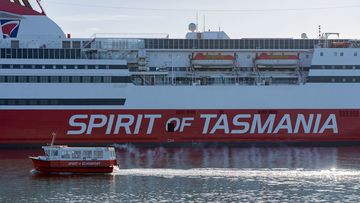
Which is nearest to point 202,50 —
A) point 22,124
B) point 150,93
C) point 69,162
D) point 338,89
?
point 150,93

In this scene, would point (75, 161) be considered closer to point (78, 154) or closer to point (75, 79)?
point (78, 154)

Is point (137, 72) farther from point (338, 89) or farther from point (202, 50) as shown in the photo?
point (338, 89)

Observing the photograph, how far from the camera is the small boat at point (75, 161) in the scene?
38.7m

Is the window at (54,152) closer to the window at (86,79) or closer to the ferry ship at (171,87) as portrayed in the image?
the ferry ship at (171,87)

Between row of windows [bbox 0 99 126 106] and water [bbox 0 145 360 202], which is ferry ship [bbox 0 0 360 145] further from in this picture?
water [bbox 0 145 360 202]

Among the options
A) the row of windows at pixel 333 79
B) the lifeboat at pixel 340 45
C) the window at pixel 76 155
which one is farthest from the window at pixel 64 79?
the lifeboat at pixel 340 45

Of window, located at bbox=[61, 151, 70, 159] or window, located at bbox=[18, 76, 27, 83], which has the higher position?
window, located at bbox=[18, 76, 27, 83]

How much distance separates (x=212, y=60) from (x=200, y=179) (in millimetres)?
17467

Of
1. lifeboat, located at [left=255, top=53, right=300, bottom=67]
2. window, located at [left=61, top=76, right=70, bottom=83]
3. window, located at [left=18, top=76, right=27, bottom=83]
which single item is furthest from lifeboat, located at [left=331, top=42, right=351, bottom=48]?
window, located at [left=18, top=76, right=27, bottom=83]

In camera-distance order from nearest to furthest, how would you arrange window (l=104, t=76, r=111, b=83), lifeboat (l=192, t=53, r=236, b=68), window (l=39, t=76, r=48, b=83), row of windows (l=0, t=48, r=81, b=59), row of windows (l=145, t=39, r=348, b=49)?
window (l=39, t=76, r=48, b=83) → row of windows (l=0, t=48, r=81, b=59) → window (l=104, t=76, r=111, b=83) → lifeboat (l=192, t=53, r=236, b=68) → row of windows (l=145, t=39, r=348, b=49)

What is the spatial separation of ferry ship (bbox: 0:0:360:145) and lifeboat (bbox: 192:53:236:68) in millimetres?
61

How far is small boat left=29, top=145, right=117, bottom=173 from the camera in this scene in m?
38.7

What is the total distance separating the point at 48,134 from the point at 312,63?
16.2 meters

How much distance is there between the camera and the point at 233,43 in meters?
53.9
